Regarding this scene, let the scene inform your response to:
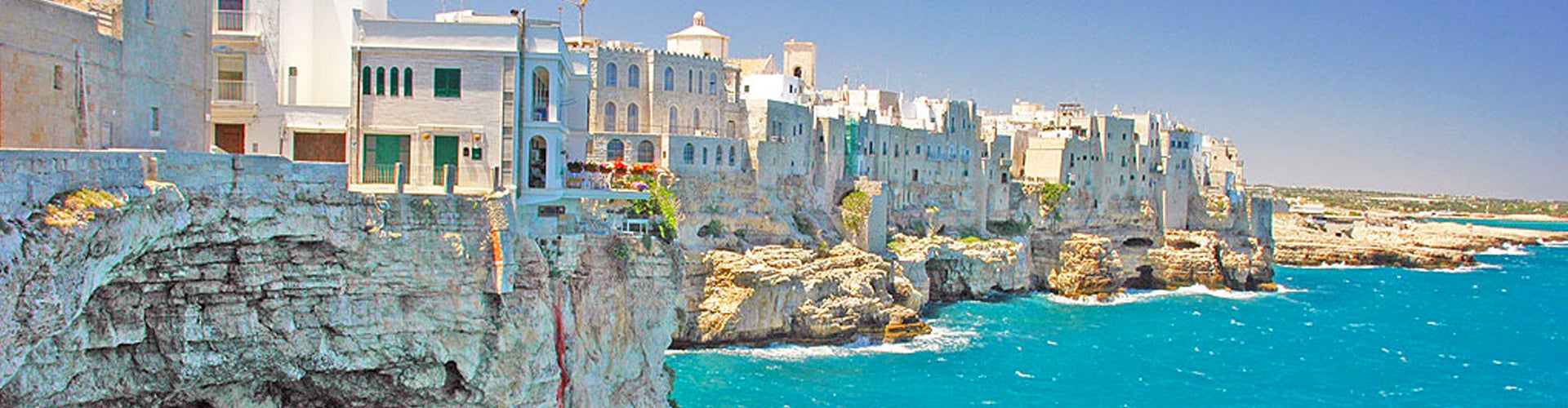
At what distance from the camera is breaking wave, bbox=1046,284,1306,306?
245 ft

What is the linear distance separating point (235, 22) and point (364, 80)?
18.7 feet

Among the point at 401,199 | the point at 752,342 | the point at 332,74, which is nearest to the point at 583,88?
the point at 332,74

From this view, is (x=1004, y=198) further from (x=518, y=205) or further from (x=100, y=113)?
(x=100, y=113)

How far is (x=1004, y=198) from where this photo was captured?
80438 mm

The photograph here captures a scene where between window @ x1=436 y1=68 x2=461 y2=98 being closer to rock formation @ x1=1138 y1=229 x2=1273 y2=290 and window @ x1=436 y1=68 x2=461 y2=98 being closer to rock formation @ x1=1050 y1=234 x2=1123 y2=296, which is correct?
rock formation @ x1=1050 y1=234 x2=1123 y2=296

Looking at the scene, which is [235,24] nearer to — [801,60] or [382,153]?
[382,153]

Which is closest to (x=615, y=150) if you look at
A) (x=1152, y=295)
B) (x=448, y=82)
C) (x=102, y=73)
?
(x=448, y=82)

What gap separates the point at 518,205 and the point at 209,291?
5.69 meters

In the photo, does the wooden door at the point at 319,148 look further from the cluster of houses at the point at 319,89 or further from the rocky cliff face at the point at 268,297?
the rocky cliff face at the point at 268,297

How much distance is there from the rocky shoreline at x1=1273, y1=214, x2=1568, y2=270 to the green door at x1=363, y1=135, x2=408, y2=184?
10173 cm

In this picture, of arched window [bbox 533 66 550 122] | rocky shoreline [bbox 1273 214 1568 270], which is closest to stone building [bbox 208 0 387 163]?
arched window [bbox 533 66 550 122]

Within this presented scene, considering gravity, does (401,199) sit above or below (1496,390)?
above

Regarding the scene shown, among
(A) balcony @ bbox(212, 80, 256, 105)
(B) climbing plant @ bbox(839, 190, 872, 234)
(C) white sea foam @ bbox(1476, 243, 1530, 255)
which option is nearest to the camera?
(A) balcony @ bbox(212, 80, 256, 105)

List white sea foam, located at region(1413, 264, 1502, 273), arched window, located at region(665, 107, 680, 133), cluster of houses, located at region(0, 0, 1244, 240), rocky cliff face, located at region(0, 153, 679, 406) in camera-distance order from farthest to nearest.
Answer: white sea foam, located at region(1413, 264, 1502, 273) < arched window, located at region(665, 107, 680, 133) < cluster of houses, located at region(0, 0, 1244, 240) < rocky cliff face, located at region(0, 153, 679, 406)
